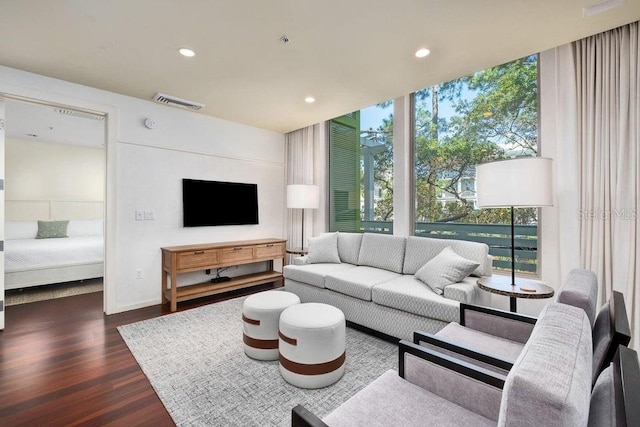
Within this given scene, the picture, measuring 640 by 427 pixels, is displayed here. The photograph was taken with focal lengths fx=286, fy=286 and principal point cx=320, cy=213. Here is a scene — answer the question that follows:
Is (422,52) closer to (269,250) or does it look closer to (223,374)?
(223,374)

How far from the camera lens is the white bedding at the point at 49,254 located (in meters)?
3.88

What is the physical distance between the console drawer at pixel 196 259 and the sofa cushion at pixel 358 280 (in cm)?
162

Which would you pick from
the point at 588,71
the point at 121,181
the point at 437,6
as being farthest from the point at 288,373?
Answer: the point at 588,71

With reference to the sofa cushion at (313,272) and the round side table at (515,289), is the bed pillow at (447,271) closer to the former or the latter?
the round side table at (515,289)

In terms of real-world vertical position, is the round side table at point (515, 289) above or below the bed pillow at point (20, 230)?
below

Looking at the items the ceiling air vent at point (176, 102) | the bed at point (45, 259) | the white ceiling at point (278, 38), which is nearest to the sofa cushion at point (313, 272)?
the white ceiling at point (278, 38)

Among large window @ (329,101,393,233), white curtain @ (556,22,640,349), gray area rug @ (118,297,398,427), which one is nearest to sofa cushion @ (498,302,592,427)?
gray area rug @ (118,297,398,427)

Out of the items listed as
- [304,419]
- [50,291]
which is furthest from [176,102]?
[304,419]

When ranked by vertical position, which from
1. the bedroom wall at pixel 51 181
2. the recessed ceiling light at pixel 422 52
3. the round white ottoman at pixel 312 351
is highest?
the recessed ceiling light at pixel 422 52

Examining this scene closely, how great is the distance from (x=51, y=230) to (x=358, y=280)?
5.77 meters

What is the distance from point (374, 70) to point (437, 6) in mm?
943

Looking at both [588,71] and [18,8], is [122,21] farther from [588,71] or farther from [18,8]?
[588,71]

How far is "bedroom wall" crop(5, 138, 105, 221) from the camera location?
17.6 feet

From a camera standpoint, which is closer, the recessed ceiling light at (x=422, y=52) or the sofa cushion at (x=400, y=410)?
the sofa cushion at (x=400, y=410)
